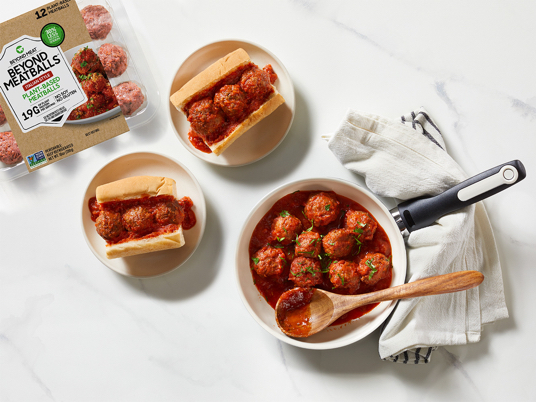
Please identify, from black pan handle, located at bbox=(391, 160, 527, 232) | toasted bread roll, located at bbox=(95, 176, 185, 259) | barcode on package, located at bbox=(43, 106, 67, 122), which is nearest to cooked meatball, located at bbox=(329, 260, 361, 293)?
black pan handle, located at bbox=(391, 160, 527, 232)

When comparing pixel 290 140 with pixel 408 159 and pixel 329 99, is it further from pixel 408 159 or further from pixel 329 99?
pixel 408 159

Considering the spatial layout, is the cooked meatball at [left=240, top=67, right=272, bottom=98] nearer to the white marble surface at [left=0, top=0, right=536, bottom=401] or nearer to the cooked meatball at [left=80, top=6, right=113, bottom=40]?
the white marble surface at [left=0, top=0, right=536, bottom=401]

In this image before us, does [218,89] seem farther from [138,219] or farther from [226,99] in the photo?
[138,219]

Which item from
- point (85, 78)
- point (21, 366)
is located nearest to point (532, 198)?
point (85, 78)

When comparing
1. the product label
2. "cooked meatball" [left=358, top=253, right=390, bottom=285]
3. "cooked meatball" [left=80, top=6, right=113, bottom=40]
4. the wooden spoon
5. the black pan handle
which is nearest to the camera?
the black pan handle

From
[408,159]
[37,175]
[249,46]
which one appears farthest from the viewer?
[37,175]

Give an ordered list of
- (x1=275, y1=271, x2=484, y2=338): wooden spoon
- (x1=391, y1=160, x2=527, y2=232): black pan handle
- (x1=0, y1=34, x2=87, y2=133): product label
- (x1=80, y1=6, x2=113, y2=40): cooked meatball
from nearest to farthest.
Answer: (x1=391, y1=160, x2=527, y2=232): black pan handle
(x1=275, y1=271, x2=484, y2=338): wooden spoon
(x1=0, y1=34, x2=87, y2=133): product label
(x1=80, y1=6, x2=113, y2=40): cooked meatball
